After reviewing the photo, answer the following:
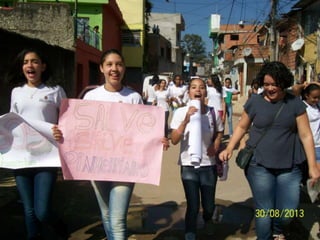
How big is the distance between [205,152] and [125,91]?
0.97 metres

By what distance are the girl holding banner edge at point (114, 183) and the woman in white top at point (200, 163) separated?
1.18 feet

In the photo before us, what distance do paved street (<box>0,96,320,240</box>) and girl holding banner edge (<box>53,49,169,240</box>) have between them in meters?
0.72

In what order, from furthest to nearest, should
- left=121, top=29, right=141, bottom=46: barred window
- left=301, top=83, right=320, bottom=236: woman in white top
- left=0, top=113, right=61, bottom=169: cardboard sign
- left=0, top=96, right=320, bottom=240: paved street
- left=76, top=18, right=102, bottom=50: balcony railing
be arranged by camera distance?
left=121, top=29, right=141, bottom=46: barred window < left=76, top=18, right=102, bottom=50: balcony railing < left=301, top=83, right=320, bottom=236: woman in white top < left=0, top=96, right=320, bottom=240: paved street < left=0, top=113, right=61, bottom=169: cardboard sign

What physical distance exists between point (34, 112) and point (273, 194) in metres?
2.18

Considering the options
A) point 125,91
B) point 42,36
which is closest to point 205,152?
point 125,91

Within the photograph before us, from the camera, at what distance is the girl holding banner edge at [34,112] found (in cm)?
386

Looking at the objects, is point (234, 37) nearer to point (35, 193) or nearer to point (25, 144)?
point (25, 144)

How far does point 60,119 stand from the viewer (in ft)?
12.8

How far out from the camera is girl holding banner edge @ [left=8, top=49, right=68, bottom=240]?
3.86m

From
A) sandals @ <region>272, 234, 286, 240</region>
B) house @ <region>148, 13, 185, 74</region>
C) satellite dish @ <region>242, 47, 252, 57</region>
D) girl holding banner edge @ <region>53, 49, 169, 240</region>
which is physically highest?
house @ <region>148, 13, 185, 74</region>

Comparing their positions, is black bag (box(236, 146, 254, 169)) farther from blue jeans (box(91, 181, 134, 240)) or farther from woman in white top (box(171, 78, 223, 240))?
blue jeans (box(91, 181, 134, 240))

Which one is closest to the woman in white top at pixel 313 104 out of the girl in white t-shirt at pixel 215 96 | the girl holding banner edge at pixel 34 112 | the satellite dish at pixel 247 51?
the girl holding banner edge at pixel 34 112

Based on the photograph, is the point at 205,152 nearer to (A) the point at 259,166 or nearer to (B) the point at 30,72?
(A) the point at 259,166
